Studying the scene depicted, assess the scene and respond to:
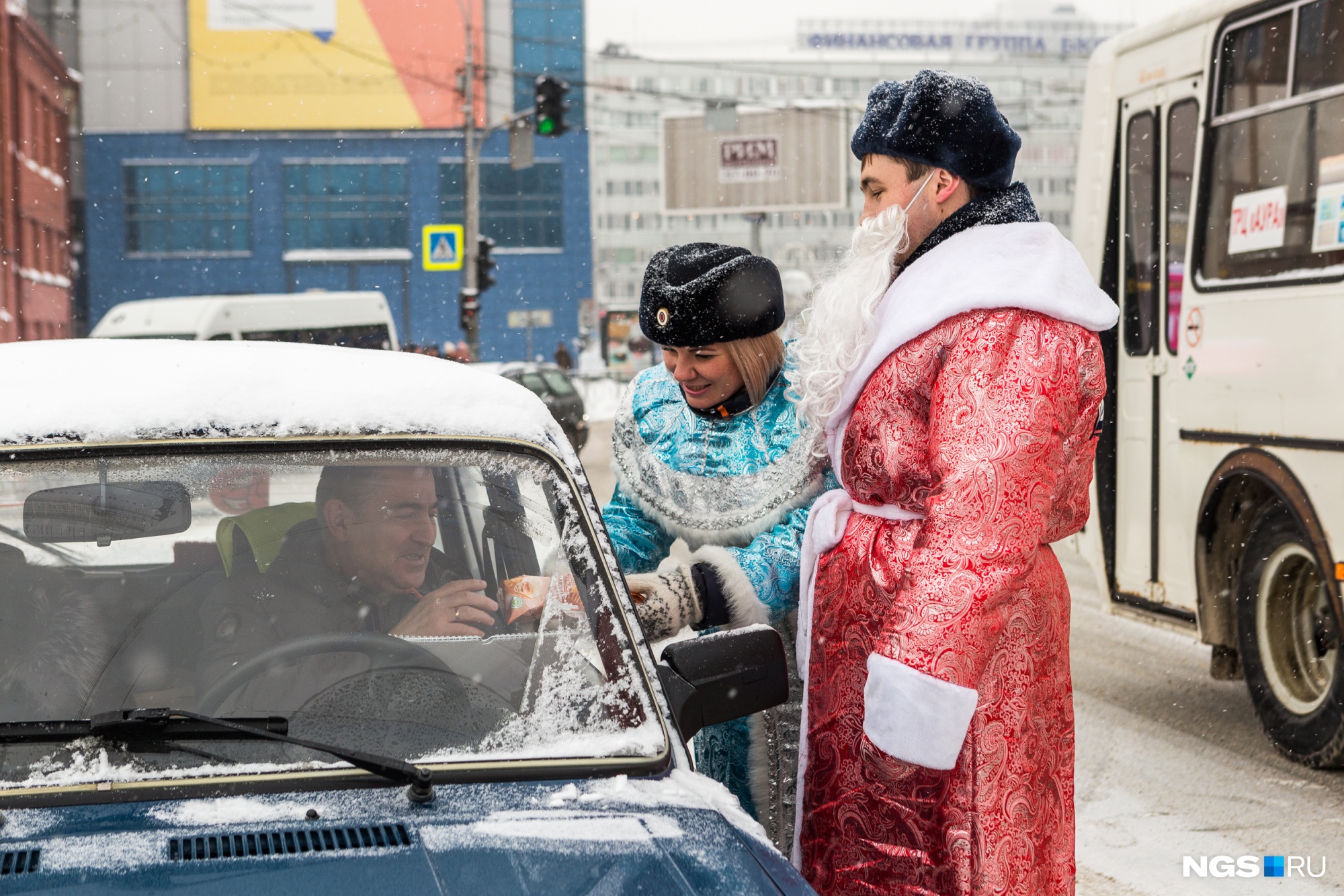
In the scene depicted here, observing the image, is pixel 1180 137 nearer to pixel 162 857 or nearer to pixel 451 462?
pixel 451 462

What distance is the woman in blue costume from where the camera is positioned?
2.90 m

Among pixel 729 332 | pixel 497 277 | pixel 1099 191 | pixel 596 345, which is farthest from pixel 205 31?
pixel 729 332

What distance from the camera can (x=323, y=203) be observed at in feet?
166

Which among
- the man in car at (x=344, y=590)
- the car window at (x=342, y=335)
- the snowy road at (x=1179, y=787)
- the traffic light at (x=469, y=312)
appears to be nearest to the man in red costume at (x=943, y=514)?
the man in car at (x=344, y=590)

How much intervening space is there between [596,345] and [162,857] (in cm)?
7263

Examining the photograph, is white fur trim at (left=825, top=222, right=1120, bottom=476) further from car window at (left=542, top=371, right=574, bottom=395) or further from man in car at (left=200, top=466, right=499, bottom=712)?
car window at (left=542, top=371, right=574, bottom=395)

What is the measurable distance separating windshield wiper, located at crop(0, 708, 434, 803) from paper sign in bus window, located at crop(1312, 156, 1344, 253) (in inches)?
192

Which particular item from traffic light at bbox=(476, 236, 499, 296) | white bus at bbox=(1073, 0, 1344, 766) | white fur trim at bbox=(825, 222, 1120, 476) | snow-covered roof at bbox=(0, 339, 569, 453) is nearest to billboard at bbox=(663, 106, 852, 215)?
traffic light at bbox=(476, 236, 499, 296)

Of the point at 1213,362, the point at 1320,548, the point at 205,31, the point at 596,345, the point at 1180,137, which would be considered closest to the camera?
the point at 1320,548

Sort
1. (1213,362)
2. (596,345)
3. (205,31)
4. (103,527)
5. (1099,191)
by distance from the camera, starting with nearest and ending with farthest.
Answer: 1. (103,527)
2. (1213,362)
3. (1099,191)
4. (205,31)
5. (596,345)

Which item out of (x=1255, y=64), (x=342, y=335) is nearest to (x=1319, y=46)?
(x=1255, y=64)

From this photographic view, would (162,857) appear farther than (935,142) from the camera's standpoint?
→ No

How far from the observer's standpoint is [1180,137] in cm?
715

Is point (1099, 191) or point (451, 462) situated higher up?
point (1099, 191)
